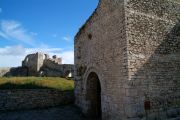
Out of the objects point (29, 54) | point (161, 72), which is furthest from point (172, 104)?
point (29, 54)

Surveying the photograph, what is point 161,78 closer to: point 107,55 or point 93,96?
point 107,55

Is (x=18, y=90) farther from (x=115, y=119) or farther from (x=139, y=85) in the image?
(x=139, y=85)

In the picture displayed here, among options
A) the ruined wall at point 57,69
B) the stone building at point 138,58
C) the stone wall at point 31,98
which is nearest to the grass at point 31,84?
the stone wall at point 31,98

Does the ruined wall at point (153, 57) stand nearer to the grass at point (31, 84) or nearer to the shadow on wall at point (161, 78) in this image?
the shadow on wall at point (161, 78)

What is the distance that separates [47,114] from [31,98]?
6.28 feet

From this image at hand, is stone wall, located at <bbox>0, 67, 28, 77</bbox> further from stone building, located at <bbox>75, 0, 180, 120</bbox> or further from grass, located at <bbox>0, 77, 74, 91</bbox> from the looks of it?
stone building, located at <bbox>75, 0, 180, 120</bbox>

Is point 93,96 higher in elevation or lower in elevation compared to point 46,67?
lower

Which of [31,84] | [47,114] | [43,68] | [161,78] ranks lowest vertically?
[47,114]

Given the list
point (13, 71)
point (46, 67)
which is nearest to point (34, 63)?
point (46, 67)

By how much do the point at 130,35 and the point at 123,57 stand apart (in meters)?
0.81

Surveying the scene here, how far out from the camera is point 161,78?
22.8 feet

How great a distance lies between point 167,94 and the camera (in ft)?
23.1

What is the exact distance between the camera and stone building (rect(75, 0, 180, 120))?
634cm

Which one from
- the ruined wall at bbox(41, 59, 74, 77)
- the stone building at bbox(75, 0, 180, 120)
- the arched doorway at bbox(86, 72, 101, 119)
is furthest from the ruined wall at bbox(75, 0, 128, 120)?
the ruined wall at bbox(41, 59, 74, 77)
